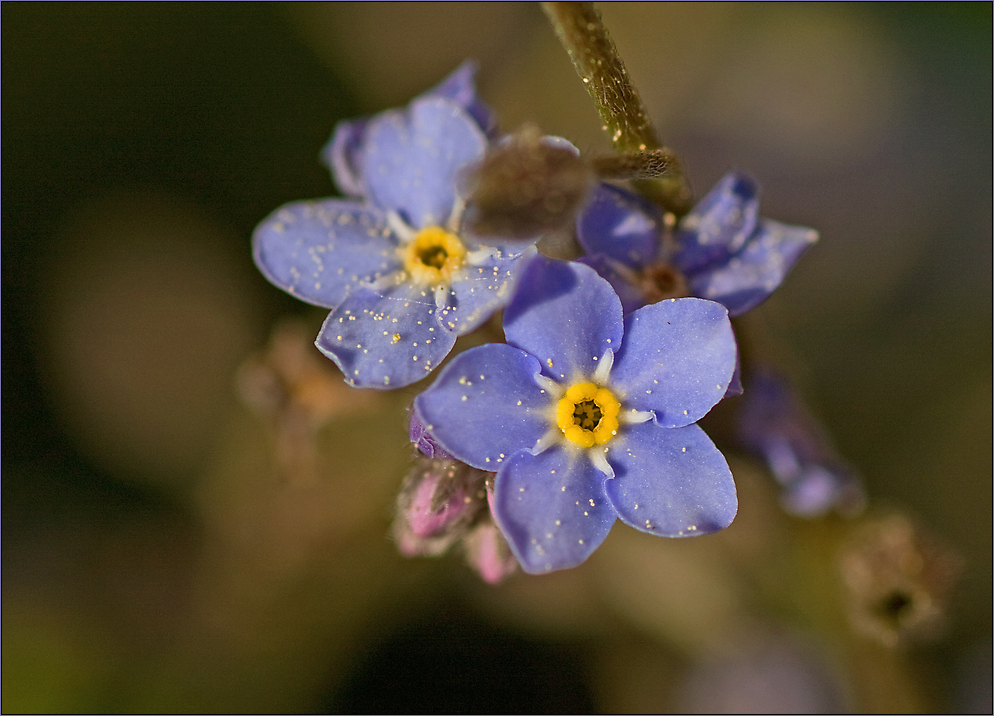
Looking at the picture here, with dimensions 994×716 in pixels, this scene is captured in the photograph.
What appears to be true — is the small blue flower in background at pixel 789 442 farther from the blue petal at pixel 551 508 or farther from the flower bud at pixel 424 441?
the flower bud at pixel 424 441

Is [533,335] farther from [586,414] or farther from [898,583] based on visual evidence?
[898,583]

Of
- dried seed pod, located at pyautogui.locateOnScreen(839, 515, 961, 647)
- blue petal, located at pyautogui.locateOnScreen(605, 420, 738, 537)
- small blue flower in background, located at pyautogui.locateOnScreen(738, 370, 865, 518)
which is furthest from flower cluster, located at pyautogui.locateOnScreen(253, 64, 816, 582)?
dried seed pod, located at pyautogui.locateOnScreen(839, 515, 961, 647)

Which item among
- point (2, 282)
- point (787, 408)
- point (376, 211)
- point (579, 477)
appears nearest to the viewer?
point (579, 477)

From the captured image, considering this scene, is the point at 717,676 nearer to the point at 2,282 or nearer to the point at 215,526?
the point at 215,526

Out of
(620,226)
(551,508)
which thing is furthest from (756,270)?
(551,508)


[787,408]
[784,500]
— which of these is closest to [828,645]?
[784,500]

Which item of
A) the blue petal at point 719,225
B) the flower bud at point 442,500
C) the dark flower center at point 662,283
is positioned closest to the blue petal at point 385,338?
the flower bud at point 442,500

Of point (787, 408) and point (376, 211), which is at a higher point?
point (376, 211)
